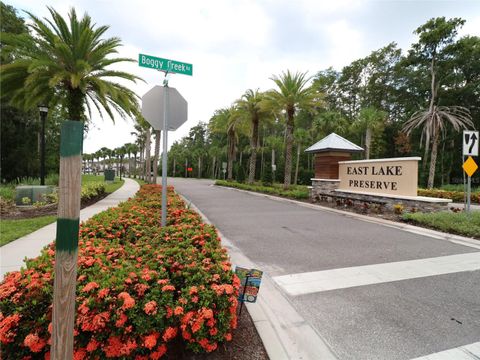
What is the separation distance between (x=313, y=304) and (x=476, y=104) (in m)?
36.5

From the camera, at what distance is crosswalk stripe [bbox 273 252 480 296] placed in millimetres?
3904

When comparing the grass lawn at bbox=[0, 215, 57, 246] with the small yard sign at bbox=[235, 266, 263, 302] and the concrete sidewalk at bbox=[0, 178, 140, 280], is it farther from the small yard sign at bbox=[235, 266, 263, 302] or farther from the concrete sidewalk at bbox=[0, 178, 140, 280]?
the small yard sign at bbox=[235, 266, 263, 302]

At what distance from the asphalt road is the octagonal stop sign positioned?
3110mm

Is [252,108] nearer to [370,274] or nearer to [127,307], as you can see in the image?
[370,274]

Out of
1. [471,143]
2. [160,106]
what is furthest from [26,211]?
[471,143]

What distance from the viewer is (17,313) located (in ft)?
6.46

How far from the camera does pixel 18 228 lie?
6602 millimetres

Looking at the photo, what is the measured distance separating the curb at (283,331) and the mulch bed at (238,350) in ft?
0.23

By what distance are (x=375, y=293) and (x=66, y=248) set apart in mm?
3907

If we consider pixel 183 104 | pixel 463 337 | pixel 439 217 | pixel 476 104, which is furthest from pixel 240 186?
pixel 476 104

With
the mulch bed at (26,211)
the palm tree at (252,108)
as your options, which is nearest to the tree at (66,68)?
the mulch bed at (26,211)

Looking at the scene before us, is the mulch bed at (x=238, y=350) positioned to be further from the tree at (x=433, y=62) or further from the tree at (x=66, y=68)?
the tree at (x=433, y=62)

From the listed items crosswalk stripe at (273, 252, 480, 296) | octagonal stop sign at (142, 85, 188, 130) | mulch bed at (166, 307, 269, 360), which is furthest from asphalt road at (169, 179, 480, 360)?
octagonal stop sign at (142, 85, 188, 130)

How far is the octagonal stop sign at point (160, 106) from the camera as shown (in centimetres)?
443
